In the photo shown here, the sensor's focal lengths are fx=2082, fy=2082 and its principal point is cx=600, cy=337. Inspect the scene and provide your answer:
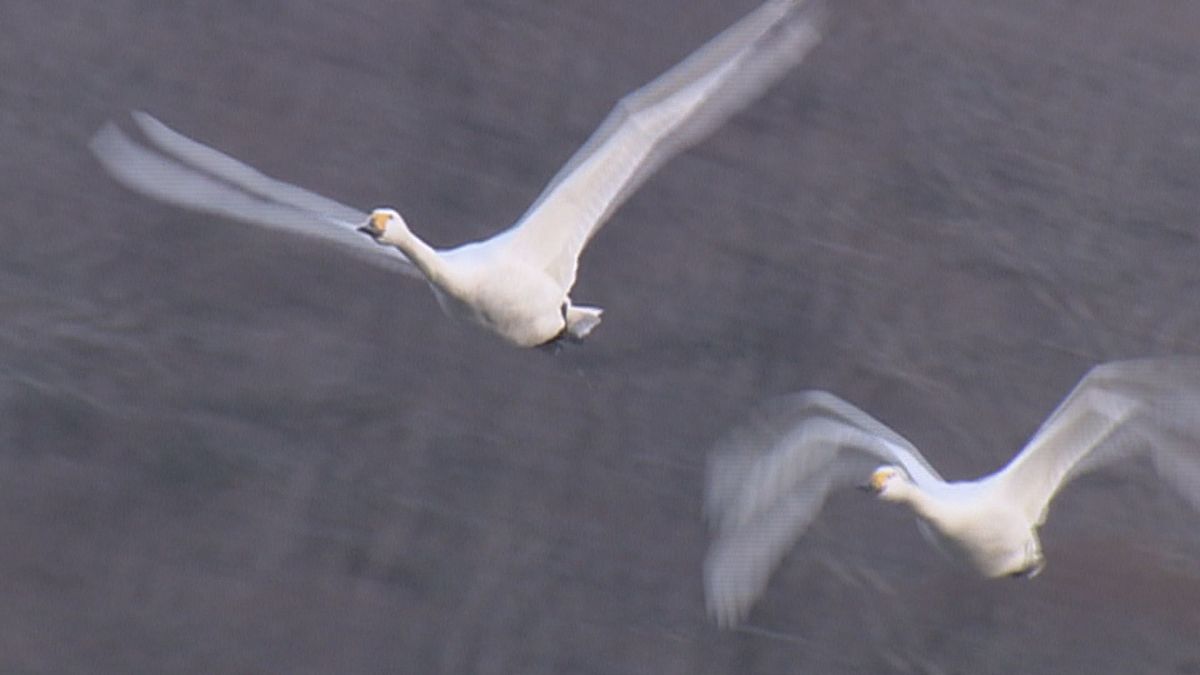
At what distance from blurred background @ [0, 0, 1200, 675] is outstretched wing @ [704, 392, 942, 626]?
0.78 meters

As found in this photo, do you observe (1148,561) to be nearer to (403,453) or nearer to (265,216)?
(403,453)

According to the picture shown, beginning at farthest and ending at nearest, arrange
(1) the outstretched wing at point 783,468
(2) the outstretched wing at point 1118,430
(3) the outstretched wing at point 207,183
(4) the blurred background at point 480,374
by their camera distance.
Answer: (4) the blurred background at point 480,374 < (1) the outstretched wing at point 783,468 < (2) the outstretched wing at point 1118,430 < (3) the outstretched wing at point 207,183

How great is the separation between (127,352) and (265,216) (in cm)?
139

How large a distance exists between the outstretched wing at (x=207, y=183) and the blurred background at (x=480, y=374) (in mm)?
1221

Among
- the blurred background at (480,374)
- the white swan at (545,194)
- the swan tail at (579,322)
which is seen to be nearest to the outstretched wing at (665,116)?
the white swan at (545,194)

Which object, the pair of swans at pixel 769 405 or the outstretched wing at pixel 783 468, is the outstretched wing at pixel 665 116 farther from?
the outstretched wing at pixel 783 468

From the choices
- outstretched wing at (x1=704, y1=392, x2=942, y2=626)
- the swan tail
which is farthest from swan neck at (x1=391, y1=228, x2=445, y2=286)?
outstretched wing at (x1=704, y1=392, x2=942, y2=626)

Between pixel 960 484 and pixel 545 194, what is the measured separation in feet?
2.83

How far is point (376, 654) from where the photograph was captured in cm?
438

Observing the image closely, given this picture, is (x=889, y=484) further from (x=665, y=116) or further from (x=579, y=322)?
(x=665, y=116)

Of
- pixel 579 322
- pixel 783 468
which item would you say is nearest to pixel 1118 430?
pixel 783 468

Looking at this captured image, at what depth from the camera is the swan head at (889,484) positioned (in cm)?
341

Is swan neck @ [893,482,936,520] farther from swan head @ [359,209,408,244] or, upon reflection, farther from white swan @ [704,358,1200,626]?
swan head @ [359,209,408,244]

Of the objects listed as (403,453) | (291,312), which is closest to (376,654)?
(403,453)
